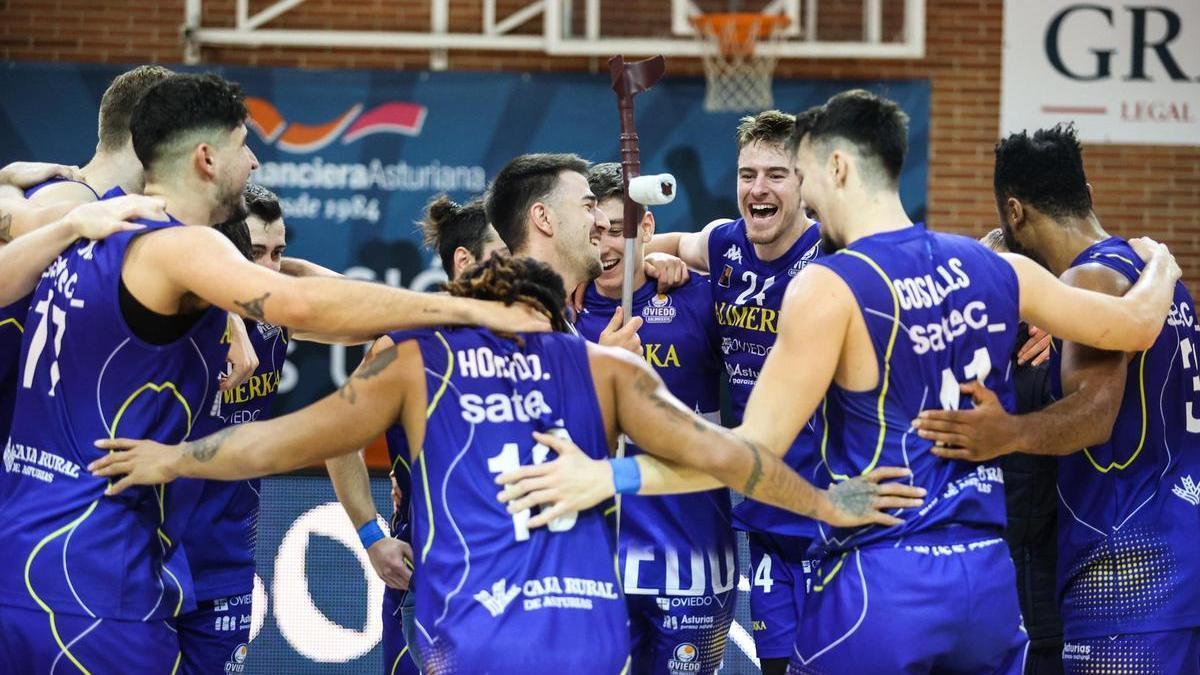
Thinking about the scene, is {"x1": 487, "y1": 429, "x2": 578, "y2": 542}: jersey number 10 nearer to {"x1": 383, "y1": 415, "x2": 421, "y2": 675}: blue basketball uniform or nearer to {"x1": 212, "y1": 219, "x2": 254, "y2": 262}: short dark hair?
{"x1": 383, "y1": 415, "x2": 421, "y2": 675}: blue basketball uniform

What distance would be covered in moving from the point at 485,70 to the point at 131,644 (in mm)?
10475

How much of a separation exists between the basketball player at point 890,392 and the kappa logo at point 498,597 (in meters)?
0.39

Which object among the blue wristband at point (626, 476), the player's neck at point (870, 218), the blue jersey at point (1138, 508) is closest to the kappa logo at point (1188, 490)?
the blue jersey at point (1138, 508)

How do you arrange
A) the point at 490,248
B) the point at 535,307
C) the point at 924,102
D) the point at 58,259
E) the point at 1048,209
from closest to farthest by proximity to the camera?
the point at 535,307 < the point at 58,259 < the point at 1048,209 < the point at 490,248 < the point at 924,102

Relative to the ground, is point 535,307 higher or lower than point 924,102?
lower

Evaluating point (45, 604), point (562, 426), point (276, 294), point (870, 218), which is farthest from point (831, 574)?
point (45, 604)

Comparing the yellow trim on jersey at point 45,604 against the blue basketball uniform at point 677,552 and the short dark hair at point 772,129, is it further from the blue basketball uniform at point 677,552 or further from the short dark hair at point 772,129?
the short dark hair at point 772,129

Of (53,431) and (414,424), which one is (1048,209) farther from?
(53,431)

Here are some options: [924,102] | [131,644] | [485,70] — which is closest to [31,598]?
[131,644]

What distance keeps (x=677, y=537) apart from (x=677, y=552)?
59 millimetres

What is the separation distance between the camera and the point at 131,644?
420cm

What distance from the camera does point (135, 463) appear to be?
4.13 metres

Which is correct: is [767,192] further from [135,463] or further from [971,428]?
[135,463]

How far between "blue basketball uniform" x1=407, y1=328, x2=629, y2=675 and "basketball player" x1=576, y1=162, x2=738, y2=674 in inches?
66.9
